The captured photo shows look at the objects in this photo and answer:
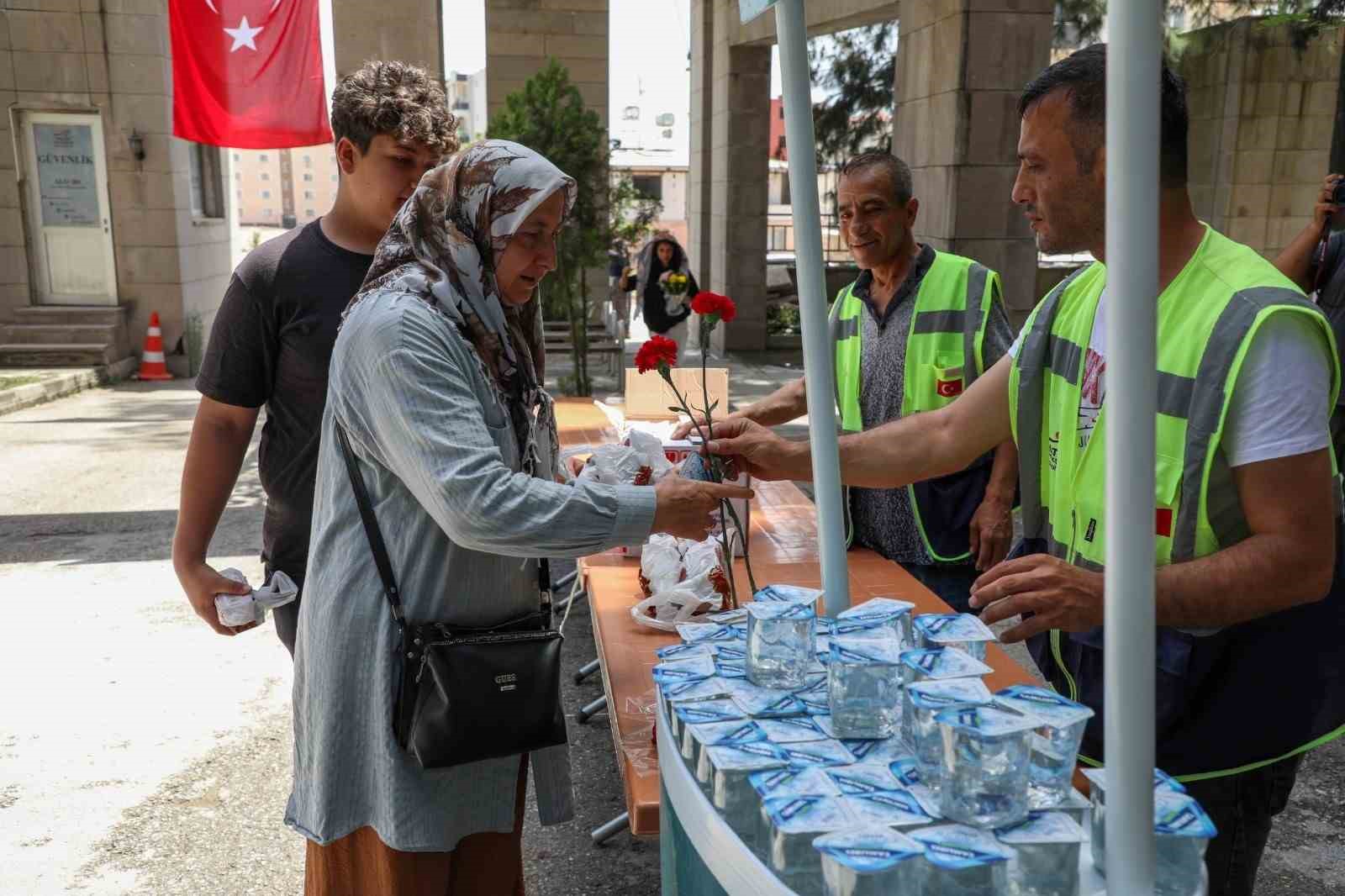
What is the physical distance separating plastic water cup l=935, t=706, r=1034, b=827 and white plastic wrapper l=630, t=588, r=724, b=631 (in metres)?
1.56

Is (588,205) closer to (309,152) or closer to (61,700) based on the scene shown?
(61,700)

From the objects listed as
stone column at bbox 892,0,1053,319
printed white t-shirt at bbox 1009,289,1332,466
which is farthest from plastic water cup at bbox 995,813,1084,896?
stone column at bbox 892,0,1053,319

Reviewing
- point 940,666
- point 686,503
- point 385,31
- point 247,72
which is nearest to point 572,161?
point 247,72

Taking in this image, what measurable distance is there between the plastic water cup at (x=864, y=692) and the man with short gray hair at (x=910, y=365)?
5.96 ft

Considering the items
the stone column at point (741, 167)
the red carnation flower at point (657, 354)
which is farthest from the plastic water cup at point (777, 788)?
the stone column at point (741, 167)

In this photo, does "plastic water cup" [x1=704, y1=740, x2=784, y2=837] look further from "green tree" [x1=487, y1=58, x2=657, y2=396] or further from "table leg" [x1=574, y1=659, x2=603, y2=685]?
"green tree" [x1=487, y1=58, x2=657, y2=396]

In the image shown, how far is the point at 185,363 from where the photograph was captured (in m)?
13.8

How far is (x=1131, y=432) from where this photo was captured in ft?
3.49

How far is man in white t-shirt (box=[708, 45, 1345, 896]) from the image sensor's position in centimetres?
159

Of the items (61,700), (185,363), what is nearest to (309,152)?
(185,363)

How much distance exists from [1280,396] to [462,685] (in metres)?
1.32

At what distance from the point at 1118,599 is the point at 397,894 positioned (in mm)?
1369

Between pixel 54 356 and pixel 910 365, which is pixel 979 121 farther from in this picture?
pixel 54 356

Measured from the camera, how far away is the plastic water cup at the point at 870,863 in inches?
43.0
